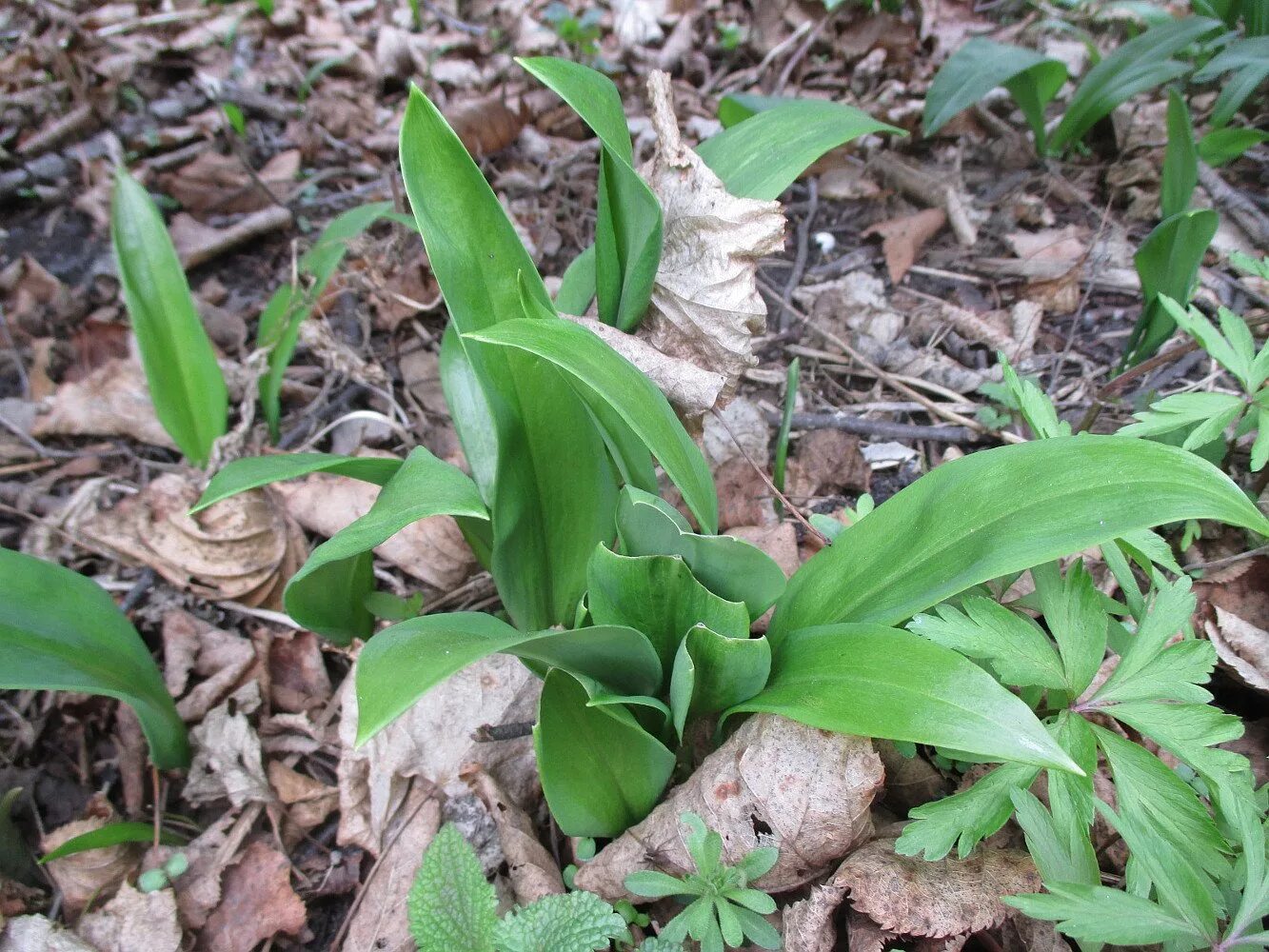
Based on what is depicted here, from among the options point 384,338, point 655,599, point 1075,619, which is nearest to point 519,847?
point 655,599

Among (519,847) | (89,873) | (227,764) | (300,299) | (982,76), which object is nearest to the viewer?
(519,847)

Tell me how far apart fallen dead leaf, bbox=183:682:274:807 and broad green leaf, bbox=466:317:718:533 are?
975mm

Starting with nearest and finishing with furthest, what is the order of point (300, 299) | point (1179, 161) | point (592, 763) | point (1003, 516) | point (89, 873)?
point (1003, 516) → point (592, 763) → point (89, 873) → point (1179, 161) → point (300, 299)

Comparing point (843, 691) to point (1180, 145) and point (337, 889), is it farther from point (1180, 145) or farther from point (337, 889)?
point (1180, 145)

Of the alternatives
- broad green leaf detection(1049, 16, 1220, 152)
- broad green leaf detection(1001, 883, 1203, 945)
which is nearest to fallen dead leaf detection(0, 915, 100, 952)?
broad green leaf detection(1001, 883, 1203, 945)

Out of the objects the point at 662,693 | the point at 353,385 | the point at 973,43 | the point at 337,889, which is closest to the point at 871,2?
the point at 973,43

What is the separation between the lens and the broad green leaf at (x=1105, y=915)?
806 millimetres

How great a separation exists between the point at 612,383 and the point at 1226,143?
2.06m

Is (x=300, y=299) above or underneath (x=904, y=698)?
above

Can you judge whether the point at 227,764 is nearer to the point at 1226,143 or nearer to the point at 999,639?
the point at 999,639

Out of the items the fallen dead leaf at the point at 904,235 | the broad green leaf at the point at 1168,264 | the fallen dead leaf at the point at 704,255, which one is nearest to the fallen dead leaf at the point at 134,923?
the fallen dead leaf at the point at 704,255

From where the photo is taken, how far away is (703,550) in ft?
3.43

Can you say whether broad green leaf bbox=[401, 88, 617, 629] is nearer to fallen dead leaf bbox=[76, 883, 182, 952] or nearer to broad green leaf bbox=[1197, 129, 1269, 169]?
fallen dead leaf bbox=[76, 883, 182, 952]

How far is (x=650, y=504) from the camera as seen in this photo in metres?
1.02
